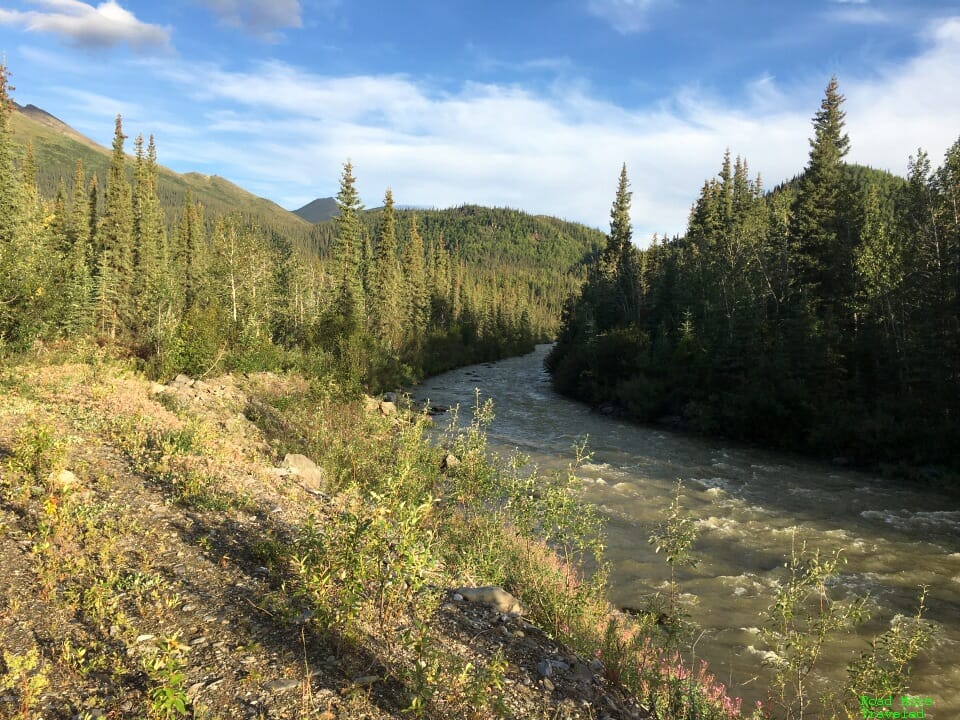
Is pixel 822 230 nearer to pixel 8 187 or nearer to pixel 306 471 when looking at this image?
pixel 306 471

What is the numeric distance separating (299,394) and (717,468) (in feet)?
54.9

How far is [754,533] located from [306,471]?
1154 cm

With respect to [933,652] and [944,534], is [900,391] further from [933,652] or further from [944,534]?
[933,652]

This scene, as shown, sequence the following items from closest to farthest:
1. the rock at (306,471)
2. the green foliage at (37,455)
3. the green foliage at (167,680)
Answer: the green foliage at (167,680) < the green foliage at (37,455) < the rock at (306,471)

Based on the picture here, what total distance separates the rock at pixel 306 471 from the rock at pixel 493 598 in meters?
4.82

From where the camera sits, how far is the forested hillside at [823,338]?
23016 millimetres

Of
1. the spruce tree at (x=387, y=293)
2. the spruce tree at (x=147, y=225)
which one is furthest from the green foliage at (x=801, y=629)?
the spruce tree at (x=387, y=293)

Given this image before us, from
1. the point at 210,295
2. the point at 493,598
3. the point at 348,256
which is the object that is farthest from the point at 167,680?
the point at 348,256

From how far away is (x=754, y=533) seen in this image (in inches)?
553

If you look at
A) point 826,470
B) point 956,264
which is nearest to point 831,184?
point 956,264

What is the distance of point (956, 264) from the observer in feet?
76.8

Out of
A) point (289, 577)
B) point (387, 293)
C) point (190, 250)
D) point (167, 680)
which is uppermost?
point (190, 250)

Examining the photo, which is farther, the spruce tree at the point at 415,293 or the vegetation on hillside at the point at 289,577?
the spruce tree at the point at 415,293

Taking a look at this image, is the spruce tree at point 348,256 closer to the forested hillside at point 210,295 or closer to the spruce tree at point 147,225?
the forested hillside at point 210,295
